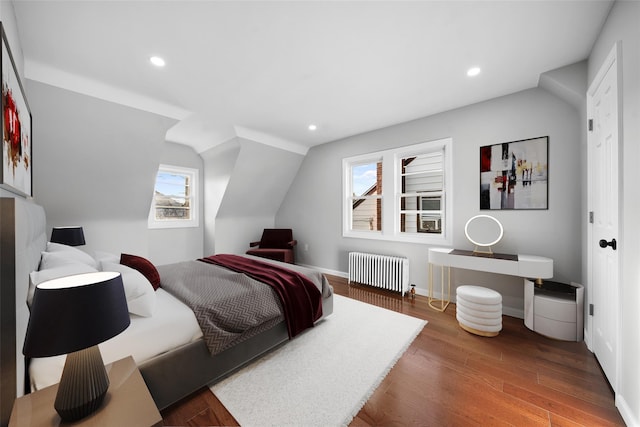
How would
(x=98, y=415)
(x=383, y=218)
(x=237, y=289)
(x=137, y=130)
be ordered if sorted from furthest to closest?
(x=383, y=218) → (x=137, y=130) → (x=237, y=289) → (x=98, y=415)

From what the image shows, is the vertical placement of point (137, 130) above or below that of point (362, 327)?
above

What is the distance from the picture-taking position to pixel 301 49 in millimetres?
2078

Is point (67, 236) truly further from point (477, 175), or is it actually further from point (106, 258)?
point (477, 175)

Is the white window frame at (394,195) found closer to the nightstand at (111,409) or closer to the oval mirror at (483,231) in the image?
the oval mirror at (483,231)

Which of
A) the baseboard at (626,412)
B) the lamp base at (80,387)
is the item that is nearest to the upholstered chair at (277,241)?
the lamp base at (80,387)

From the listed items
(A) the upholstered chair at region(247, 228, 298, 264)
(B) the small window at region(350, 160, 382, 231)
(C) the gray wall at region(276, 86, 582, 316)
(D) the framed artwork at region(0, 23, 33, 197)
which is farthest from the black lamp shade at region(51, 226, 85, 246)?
(B) the small window at region(350, 160, 382, 231)

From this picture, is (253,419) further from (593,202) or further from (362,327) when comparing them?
(593,202)

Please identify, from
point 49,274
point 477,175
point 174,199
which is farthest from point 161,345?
point 174,199

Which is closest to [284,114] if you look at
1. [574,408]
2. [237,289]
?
[237,289]

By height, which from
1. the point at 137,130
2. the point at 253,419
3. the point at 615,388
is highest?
the point at 137,130

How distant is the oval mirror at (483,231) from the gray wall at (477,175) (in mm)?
152

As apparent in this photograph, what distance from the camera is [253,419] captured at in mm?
1447

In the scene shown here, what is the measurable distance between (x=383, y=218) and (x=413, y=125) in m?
1.50

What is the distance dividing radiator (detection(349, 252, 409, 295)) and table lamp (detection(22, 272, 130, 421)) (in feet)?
10.7
